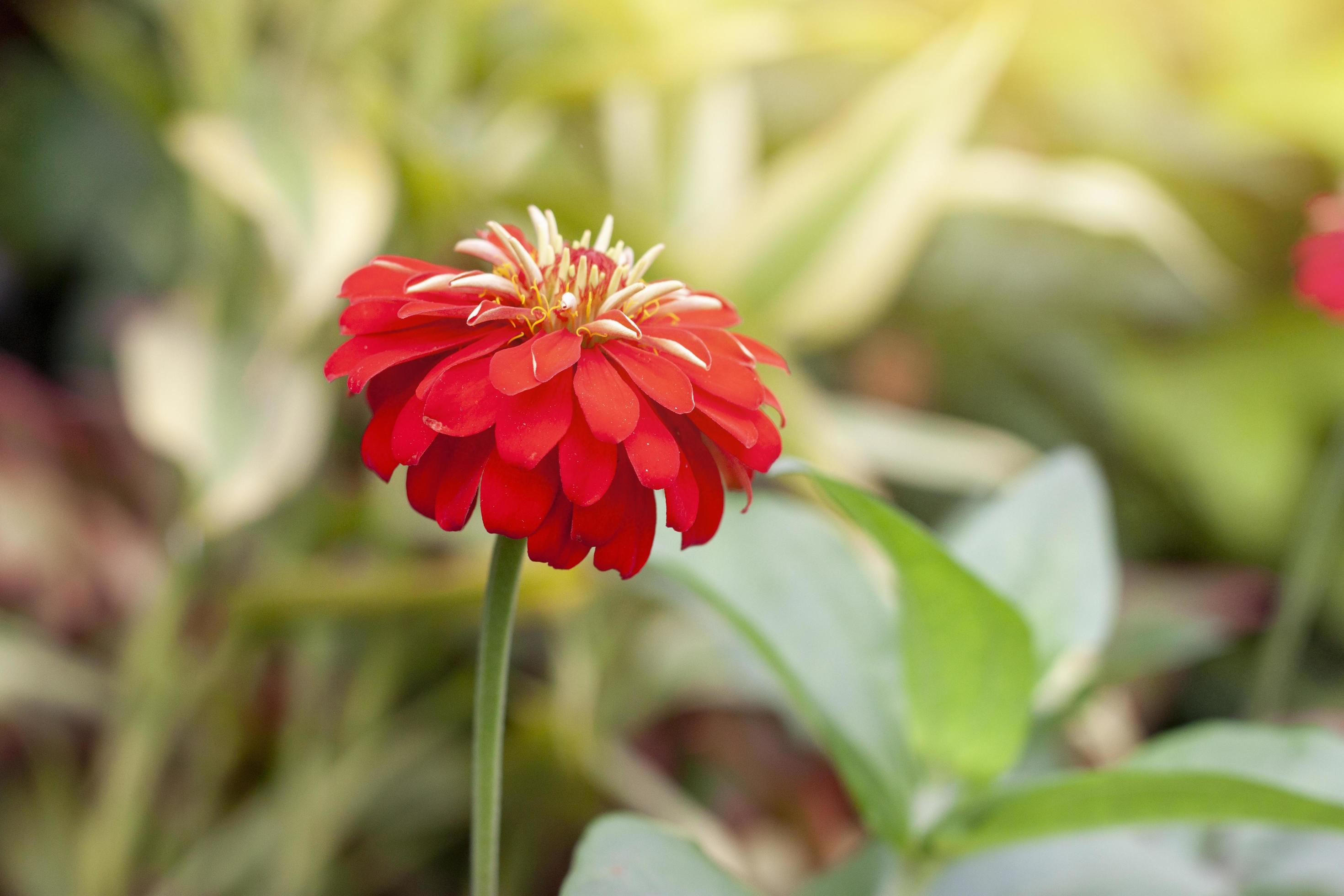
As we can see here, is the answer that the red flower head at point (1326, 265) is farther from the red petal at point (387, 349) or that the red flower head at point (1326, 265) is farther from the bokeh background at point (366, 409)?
the red petal at point (387, 349)

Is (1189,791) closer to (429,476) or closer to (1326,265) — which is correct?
(429,476)

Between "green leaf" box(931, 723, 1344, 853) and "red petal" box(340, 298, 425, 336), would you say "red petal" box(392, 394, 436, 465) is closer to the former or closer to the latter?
"red petal" box(340, 298, 425, 336)

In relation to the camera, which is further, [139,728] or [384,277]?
[139,728]

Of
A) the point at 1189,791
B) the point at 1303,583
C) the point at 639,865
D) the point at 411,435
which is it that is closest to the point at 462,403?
the point at 411,435

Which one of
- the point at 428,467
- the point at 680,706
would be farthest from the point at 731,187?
the point at 428,467

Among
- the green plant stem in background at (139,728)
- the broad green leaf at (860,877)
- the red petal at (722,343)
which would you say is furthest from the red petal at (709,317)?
the green plant stem in background at (139,728)

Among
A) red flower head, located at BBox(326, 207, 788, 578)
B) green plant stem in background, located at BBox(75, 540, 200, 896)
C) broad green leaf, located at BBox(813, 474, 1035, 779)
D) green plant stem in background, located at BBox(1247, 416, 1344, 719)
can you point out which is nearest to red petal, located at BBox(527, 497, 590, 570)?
red flower head, located at BBox(326, 207, 788, 578)

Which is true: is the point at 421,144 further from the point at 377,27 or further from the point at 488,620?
the point at 488,620
